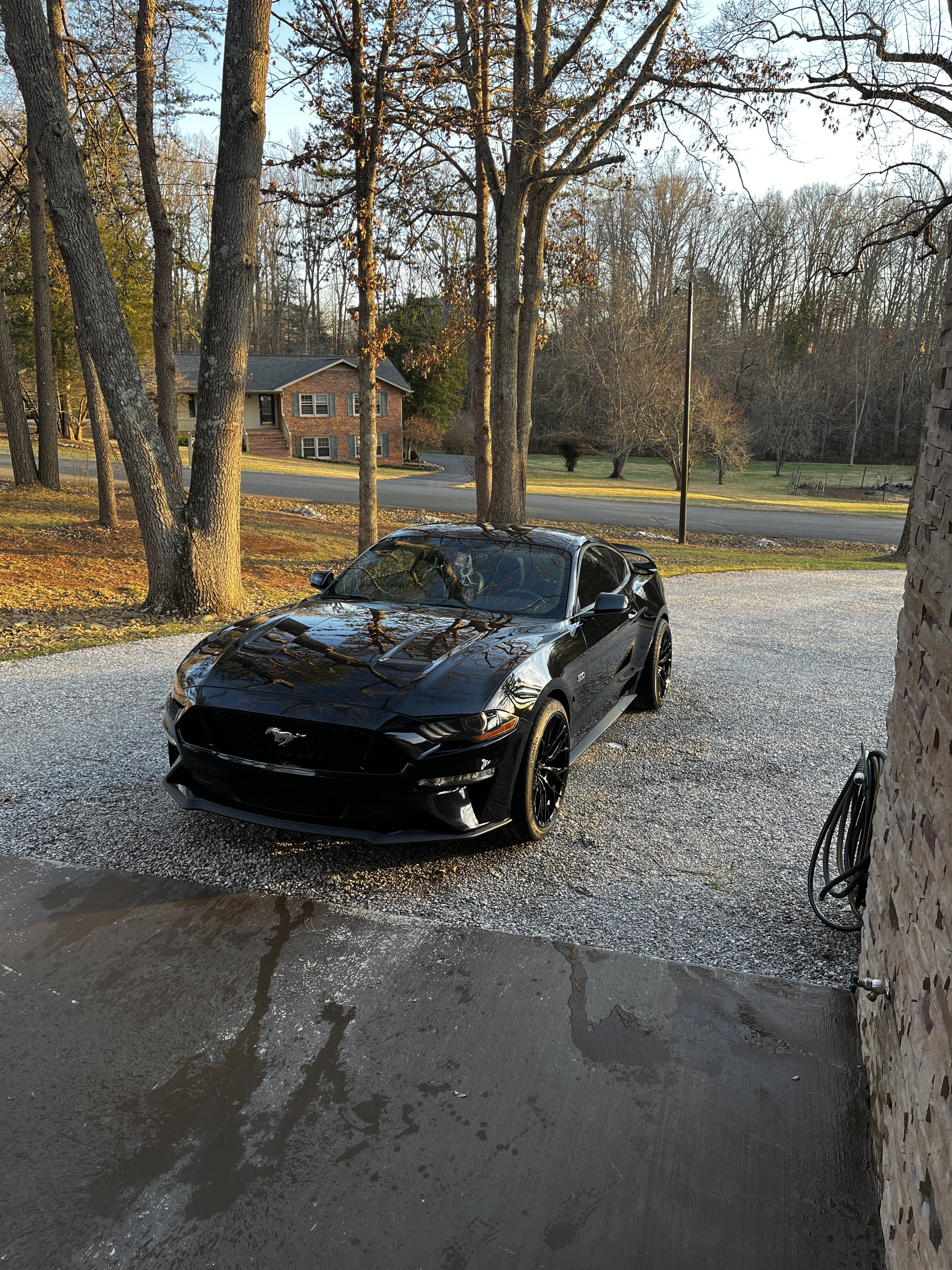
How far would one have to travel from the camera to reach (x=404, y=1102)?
279 cm

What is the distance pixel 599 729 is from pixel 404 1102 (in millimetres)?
3055

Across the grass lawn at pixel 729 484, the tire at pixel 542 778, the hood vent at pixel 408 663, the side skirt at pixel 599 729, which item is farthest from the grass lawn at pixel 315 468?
the hood vent at pixel 408 663

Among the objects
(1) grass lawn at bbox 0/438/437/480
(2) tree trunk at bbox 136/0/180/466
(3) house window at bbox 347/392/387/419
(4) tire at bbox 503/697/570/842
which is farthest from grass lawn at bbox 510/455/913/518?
(4) tire at bbox 503/697/570/842

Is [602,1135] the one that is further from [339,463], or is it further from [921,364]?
[921,364]

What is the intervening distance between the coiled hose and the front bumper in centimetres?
142

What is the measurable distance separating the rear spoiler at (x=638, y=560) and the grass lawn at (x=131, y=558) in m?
4.71

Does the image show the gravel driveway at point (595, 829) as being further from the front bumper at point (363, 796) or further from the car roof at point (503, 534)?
the car roof at point (503, 534)

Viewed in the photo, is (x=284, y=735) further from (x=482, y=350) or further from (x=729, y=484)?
(x=729, y=484)

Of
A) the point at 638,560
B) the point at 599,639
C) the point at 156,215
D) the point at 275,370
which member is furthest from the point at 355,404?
the point at 599,639

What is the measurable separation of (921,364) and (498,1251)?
66.0 meters

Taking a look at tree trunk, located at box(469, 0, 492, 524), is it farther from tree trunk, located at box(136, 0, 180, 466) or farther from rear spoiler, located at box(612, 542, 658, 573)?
rear spoiler, located at box(612, 542, 658, 573)

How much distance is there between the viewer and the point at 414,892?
162 inches

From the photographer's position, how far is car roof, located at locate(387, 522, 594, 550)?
19.5ft

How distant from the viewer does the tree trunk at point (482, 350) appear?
17.1 metres
